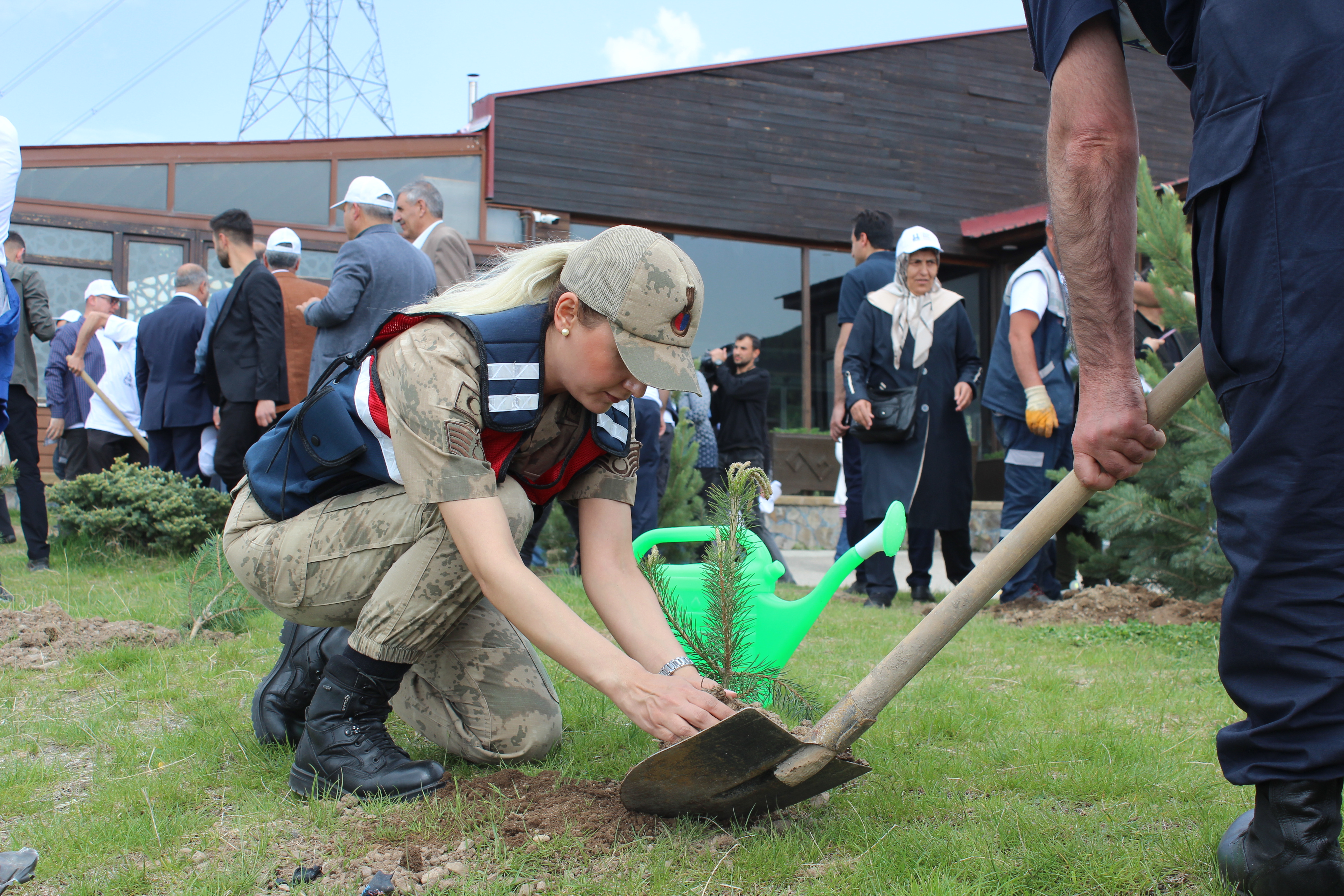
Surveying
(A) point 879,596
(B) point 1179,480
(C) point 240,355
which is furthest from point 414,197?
(B) point 1179,480

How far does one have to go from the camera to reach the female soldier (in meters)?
1.84

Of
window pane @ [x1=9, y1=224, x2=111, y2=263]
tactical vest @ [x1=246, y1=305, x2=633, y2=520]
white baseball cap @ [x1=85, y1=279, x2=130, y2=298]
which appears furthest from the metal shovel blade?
window pane @ [x1=9, y1=224, x2=111, y2=263]

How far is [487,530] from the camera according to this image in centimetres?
186

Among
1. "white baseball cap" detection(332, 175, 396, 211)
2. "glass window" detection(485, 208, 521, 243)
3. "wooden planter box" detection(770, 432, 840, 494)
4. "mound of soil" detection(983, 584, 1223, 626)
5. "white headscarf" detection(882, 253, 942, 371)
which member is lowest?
"wooden planter box" detection(770, 432, 840, 494)

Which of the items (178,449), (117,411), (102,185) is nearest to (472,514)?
(178,449)

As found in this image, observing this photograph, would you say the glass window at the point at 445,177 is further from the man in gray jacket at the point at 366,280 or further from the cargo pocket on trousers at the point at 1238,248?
the cargo pocket on trousers at the point at 1238,248

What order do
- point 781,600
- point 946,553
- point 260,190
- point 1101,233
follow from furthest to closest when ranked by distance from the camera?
point 260,190 < point 946,553 < point 781,600 < point 1101,233

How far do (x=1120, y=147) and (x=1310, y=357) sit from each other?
465 mm

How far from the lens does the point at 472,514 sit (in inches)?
73.5

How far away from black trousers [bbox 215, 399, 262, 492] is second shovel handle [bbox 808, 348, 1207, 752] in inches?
178

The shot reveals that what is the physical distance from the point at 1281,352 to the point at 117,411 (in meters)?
7.51

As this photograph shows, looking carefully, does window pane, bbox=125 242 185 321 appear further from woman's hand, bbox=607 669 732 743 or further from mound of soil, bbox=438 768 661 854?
woman's hand, bbox=607 669 732 743

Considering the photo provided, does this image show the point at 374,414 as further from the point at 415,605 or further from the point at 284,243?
the point at 284,243

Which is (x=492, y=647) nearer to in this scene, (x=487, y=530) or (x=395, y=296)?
(x=487, y=530)
